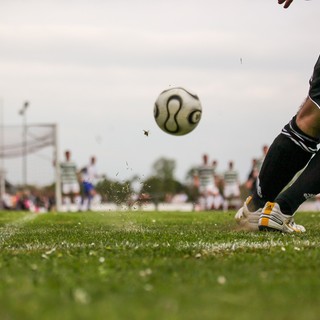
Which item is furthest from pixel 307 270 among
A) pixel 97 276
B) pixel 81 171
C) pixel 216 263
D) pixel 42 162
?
pixel 42 162

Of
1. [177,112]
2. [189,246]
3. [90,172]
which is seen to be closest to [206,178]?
[90,172]

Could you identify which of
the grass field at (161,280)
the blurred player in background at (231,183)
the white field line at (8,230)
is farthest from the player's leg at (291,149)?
the blurred player in background at (231,183)

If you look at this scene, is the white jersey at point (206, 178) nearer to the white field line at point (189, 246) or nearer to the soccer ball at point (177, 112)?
the soccer ball at point (177, 112)

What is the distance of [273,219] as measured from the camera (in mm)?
5949

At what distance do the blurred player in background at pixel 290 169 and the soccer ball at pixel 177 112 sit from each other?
1.07 meters

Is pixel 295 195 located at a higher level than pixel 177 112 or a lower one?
lower

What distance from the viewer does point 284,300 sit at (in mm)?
2641

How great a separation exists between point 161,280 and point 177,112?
3896 millimetres

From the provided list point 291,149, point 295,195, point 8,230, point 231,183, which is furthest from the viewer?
point 231,183

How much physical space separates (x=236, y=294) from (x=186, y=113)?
167 inches

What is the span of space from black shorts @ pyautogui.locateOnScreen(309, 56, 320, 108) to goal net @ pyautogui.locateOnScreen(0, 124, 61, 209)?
2097 cm

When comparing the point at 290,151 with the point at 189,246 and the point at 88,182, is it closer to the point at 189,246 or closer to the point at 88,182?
the point at 189,246

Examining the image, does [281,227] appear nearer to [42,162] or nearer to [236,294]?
[236,294]

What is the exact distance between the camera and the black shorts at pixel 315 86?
216 inches
